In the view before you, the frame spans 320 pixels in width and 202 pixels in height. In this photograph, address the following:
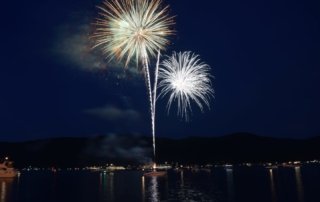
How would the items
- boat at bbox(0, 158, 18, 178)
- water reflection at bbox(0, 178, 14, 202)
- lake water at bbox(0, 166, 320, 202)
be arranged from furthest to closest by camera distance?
boat at bbox(0, 158, 18, 178)
water reflection at bbox(0, 178, 14, 202)
lake water at bbox(0, 166, 320, 202)

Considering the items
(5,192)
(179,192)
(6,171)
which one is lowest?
(179,192)

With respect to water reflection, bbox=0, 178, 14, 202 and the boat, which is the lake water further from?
the boat

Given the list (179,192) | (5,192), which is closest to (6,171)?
(5,192)

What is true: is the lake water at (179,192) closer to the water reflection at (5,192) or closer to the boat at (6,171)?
the water reflection at (5,192)

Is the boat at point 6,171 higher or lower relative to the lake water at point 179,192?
higher

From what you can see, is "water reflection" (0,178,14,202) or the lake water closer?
the lake water

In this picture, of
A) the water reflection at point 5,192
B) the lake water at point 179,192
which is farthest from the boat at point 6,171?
the lake water at point 179,192

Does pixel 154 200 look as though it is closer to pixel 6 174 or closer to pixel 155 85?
pixel 155 85

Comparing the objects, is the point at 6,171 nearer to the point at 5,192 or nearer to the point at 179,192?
the point at 5,192

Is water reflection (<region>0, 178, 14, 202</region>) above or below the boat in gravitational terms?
below

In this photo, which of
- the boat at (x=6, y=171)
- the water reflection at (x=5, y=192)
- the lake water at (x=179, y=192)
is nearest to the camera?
the lake water at (x=179, y=192)

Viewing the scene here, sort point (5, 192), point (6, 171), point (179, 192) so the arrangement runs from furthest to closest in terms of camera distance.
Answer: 1. point (6, 171)
2. point (5, 192)
3. point (179, 192)

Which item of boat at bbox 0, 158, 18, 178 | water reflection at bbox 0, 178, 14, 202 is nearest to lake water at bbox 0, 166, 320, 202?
water reflection at bbox 0, 178, 14, 202

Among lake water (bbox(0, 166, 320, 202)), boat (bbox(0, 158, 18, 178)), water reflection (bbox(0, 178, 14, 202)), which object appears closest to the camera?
lake water (bbox(0, 166, 320, 202))
